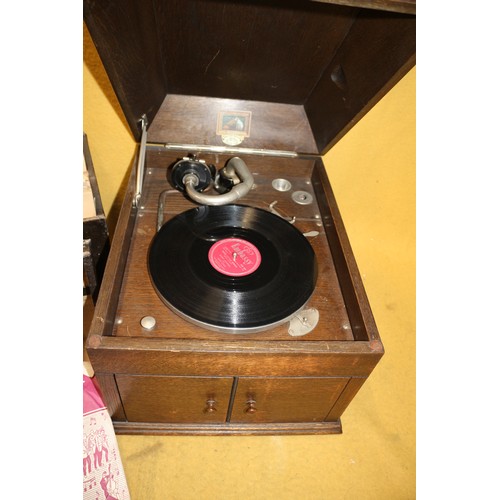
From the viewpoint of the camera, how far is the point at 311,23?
111 centimetres

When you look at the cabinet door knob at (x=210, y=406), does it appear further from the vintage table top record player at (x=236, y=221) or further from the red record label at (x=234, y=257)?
the red record label at (x=234, y=257)

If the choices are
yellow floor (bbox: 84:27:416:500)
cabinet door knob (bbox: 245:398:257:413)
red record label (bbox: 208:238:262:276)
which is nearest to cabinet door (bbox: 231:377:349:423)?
cabinet door knob (bbox: 245:398:257:413)

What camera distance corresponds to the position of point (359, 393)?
146cm

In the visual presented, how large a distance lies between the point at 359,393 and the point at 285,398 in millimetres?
460

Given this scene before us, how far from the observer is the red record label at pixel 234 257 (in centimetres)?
114

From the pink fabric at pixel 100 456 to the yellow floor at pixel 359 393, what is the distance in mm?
69

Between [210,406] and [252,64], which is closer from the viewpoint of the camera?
[210,406]

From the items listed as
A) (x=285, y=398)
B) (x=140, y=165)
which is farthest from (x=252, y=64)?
(x=285, y=398)

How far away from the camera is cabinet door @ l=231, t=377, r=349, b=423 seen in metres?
1.04

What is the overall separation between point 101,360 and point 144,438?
1.50 feet

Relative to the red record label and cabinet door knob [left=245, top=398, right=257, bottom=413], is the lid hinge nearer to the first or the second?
the red record label

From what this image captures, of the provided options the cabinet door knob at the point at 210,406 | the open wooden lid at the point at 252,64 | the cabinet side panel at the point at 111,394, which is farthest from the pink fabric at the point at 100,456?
the open wooden lid at the point at 252,64

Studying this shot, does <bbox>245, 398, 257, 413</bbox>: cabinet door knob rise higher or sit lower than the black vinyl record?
lower

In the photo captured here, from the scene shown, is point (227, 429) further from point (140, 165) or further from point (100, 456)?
point (140, 165)
